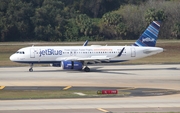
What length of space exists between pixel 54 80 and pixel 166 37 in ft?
208

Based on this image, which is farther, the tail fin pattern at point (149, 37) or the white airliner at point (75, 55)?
the tail fin pattern at point (149, 37)

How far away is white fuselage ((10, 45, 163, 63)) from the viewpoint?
185 feet

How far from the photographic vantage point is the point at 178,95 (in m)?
36.9

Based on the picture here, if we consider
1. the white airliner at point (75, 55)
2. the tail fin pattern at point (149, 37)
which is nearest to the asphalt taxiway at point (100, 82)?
the white airliner at point (75, 55)

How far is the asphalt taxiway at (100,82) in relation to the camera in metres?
30.9

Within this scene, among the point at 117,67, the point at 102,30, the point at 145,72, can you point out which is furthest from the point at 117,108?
the point at 102,30

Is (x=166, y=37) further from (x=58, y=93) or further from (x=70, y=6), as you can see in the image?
(x=58, y=93)

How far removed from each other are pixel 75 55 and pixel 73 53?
335 mm

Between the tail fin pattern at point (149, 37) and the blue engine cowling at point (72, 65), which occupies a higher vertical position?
the tail fin pattern at point (149, 37)

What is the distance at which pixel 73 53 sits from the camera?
5766 centimetres

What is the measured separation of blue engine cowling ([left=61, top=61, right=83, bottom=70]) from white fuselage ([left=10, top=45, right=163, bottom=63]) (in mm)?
923

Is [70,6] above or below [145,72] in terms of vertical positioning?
above

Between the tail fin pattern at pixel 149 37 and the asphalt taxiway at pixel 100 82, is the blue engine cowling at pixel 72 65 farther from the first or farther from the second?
the tail fin pattern at pixel 149 37

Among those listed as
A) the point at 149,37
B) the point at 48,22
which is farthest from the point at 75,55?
the point at 48,22
